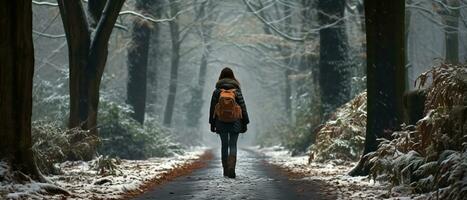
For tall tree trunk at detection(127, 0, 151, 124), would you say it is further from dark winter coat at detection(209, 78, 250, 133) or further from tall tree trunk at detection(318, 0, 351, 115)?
dark winter coat at detection(209, 78, 250, 133)

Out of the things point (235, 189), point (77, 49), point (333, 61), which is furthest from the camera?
point (333, 61)

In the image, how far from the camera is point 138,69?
2197cm

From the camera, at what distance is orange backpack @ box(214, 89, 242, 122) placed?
34.7 ft

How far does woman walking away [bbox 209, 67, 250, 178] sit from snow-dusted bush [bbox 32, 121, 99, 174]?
2.79 m

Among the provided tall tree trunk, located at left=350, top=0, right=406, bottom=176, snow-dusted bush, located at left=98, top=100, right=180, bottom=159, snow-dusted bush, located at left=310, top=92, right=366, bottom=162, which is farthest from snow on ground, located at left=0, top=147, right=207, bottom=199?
snow-dusted bush, located at left=98, top=100, right=180, bottom=159

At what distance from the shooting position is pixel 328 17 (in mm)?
19125

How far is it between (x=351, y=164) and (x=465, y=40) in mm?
16358

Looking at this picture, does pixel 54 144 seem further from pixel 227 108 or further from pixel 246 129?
pixel 246 129

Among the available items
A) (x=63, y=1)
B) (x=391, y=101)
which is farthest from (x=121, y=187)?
(x=63, y=1)

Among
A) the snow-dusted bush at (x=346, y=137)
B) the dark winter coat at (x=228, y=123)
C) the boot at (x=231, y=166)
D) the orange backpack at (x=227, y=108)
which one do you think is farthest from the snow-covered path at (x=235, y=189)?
the snow-dusted bush at (x=346, y=137)

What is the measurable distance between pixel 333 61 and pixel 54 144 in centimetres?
1019

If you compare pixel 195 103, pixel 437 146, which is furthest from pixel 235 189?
pixel 195 103

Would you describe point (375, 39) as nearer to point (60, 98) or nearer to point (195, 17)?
point (60, 98)

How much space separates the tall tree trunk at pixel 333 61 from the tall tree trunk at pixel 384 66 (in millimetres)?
8925
